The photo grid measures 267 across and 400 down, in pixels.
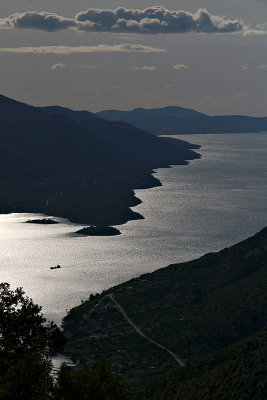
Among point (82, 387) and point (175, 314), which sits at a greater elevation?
point (82, 387)

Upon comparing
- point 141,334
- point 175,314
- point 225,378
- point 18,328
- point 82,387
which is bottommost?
point 141,334

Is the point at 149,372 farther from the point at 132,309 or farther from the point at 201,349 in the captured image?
the point at 132,309

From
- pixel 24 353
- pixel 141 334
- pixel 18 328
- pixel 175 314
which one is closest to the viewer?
pixel 24 353

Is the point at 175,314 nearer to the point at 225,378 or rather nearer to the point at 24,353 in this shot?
the point at 225,378

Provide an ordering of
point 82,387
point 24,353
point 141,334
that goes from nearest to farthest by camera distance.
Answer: point 82,387, point 24,353, point 141,334

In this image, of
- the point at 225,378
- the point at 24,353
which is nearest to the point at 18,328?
the point at 24,353

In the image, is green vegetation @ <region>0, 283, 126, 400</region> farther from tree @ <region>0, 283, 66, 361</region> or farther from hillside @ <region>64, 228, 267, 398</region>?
hillside @ <region>64, 228, 267, 398</region>

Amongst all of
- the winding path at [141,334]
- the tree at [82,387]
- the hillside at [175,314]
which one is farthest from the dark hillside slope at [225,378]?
the winding path at [141,334]

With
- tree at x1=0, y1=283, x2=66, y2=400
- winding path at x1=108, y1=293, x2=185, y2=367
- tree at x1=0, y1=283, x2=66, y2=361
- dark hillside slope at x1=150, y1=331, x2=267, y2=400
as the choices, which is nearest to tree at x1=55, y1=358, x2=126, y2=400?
tree at x1=0, y1=283, x2=66, y2=400
